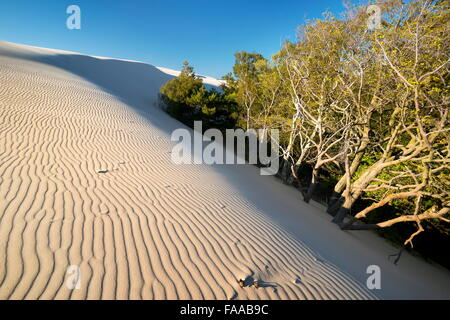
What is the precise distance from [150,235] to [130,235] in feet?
0.89

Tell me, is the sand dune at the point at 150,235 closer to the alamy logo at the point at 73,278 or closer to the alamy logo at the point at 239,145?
the alamy logo at the point at 73,278

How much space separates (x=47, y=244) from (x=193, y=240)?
181 centimetres

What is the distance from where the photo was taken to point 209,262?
265 cm

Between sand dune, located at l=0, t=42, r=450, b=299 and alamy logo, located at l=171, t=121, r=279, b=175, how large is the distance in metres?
3.65

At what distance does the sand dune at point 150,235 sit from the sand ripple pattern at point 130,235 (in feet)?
0.05

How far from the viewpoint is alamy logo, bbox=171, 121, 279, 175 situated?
32.9 feet

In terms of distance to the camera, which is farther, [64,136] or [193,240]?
[64,136]

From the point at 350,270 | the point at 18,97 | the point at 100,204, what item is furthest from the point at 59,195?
the point at 18,97

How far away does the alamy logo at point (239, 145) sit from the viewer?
10016mm

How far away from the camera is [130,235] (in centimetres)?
274

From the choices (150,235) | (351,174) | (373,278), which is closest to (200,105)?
(351,174)

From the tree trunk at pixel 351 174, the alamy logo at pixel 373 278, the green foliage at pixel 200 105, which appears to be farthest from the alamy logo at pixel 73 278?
the green foliage at pixel 200 105

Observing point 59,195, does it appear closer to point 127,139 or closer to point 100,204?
point 100,204

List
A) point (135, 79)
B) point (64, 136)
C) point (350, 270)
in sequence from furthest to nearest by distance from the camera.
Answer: point (135, 79), point (64, 136), point (350, 270)
